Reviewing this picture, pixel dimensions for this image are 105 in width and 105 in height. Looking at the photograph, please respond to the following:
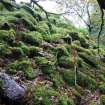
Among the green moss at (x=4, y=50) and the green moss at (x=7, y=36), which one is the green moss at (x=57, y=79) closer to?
the green moss at (x=4, y=50)

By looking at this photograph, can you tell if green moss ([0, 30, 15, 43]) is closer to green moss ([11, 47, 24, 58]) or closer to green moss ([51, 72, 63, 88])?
green moss ([11, 47, 24, 58])

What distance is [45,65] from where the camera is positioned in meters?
8.40

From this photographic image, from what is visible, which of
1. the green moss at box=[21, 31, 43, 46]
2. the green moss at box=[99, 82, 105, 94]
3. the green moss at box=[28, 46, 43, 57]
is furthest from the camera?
the green moss at box=[21, 31, 43, 46]

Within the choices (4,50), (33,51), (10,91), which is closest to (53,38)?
(33,51)

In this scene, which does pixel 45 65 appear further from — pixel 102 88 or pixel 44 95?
pixel 102 88

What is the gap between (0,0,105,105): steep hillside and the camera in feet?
23.5

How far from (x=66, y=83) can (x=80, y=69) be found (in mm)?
1265

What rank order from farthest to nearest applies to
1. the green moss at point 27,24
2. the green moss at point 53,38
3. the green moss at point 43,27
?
the green moss at point 43,27, the green moss at point 27,24, the green moss at point 53,38

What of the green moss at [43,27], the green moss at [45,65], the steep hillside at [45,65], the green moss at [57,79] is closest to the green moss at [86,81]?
the steep hillside at [45,65]

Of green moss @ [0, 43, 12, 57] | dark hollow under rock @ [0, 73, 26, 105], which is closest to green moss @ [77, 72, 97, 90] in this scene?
green moss @ [0, 43, 12, 57]

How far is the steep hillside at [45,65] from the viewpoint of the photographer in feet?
23.5

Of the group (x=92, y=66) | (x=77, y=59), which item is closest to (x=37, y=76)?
(x=77, y=59)

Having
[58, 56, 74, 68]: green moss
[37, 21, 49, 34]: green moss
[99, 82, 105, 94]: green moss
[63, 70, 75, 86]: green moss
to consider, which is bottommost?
[99, 82, 105, 94]: green moss

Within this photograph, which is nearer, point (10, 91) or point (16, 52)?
point (10, 91)
